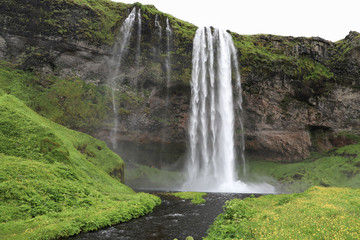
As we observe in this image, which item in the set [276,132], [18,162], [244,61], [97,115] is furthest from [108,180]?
[276,132]

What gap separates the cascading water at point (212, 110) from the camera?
5303 centimetres

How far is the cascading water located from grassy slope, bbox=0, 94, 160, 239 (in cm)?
2937

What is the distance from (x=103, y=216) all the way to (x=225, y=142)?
3979 cm

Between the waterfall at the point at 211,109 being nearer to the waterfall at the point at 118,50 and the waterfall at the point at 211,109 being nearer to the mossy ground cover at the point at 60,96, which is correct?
the waterfall at the point at 118,50

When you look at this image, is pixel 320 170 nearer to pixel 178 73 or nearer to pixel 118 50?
pixel 178 73

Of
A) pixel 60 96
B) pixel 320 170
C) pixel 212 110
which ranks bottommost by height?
pixel 320 170

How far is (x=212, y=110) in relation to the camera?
53562mm

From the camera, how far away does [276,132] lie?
6088cm

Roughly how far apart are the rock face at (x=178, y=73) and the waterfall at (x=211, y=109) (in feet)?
8.17

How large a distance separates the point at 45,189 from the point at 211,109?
41.1 metres

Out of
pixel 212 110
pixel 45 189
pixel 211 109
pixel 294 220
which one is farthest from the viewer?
pixel 212 110

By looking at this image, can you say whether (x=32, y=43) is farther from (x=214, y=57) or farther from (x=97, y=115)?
(x=214, y=57)

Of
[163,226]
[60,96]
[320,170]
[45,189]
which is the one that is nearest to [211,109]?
[320,170]

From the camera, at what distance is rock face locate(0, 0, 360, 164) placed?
47.0 meters
